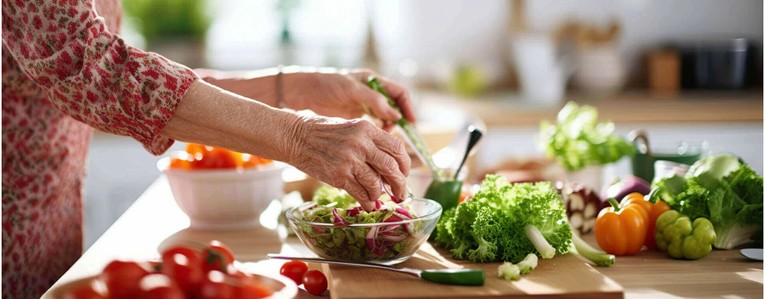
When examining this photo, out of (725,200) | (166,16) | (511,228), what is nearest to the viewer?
(511,228)

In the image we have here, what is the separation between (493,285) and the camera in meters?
1.30

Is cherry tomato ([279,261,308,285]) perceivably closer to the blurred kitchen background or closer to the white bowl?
the white bowl

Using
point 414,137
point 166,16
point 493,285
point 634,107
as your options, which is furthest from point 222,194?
point 166,16

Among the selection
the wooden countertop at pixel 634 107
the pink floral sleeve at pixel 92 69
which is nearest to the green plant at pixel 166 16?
the wooden countertop at pixel 634 107

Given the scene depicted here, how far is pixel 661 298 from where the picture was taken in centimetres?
133

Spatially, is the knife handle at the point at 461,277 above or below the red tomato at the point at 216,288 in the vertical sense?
below

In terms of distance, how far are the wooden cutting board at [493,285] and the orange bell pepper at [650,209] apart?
0.86 ft

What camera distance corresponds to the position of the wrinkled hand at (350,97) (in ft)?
6.25

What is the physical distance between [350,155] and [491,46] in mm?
3483

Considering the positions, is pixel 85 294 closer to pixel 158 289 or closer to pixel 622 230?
pixel 158 289

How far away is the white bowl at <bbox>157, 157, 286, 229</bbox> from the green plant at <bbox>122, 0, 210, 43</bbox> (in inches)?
107

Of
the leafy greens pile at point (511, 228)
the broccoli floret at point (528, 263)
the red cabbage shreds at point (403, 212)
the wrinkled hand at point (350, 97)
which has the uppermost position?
the wrinkled hand at point (350, 97)

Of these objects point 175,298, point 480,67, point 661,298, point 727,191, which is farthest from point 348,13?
point 175,298

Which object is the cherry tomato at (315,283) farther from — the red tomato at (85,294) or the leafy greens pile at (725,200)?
the leafy greens pile at (725,200)
